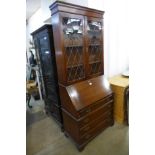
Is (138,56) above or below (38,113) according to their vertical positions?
above

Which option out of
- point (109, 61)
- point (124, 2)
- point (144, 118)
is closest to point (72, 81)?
point (109, 61)

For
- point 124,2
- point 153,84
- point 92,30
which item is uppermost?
point 124,2

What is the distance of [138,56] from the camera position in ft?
1.79

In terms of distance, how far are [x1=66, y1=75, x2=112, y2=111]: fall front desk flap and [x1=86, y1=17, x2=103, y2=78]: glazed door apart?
0.14 metres

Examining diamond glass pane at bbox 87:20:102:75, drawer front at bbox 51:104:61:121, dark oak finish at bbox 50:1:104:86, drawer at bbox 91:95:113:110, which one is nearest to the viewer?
dark oak finish at bbox 50:1:104:86

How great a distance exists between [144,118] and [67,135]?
6.54ft

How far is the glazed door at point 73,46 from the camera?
6.23 feet

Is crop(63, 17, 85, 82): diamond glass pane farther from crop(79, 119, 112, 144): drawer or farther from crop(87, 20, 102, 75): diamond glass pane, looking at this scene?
crop(79, 119, 112, 144): drawer

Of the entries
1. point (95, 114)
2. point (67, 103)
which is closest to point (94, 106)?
point (95, 114)

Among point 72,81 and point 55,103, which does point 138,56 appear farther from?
point 55,103

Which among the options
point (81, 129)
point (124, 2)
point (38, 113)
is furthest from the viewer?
point (38, 113)

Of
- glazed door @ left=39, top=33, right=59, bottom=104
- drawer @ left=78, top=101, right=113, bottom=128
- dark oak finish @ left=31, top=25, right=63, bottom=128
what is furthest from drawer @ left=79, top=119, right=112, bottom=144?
glazed door @ left=39, top=33, right=59, bottom=104

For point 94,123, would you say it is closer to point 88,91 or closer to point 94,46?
point 88,91

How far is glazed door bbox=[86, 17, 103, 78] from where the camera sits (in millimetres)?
2197
